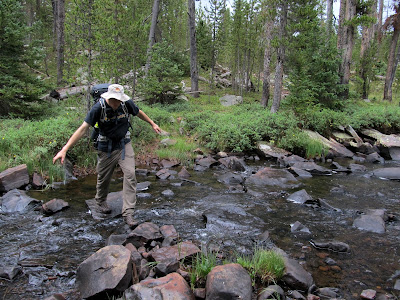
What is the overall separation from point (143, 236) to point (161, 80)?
14281 millimetres

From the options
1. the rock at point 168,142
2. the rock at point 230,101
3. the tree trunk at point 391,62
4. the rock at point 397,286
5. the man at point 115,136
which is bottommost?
the rock at point 397,286

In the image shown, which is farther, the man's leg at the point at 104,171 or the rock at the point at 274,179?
the rock at the point at 274,179

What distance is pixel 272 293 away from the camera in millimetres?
3619

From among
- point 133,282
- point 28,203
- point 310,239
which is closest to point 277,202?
point 310,239

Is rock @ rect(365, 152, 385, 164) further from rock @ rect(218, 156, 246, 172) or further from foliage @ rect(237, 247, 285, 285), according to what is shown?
foliage @ rect(237, 247, 285, 285)

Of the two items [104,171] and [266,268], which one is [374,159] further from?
[104,171]

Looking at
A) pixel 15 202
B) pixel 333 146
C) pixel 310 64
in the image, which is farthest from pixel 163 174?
pixel 310 64

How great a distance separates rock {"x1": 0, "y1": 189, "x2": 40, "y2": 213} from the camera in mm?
6320

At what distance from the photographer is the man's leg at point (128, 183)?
5.58 m

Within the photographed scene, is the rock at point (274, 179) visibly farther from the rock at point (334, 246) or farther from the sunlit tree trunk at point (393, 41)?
the sunlit tree trunk at point (393, 41)

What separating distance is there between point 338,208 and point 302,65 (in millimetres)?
11933

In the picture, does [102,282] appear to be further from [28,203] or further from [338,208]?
[338,208]

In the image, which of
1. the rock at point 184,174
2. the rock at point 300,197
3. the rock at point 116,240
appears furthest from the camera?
the rock at point 184,174

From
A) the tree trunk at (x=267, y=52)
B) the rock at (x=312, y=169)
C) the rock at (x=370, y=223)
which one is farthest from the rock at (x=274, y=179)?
the tree trunk at (x=267, y=52)
